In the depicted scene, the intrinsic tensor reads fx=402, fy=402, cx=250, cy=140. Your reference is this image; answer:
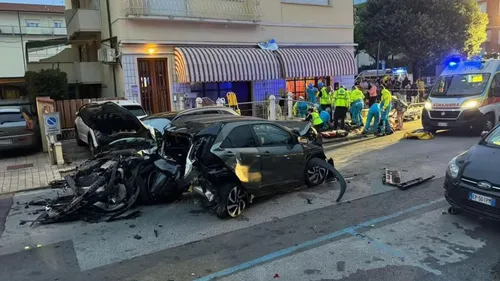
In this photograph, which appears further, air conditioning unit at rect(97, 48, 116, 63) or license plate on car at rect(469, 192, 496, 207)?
air conditioning unit at rect(97, 48, 116, 63)

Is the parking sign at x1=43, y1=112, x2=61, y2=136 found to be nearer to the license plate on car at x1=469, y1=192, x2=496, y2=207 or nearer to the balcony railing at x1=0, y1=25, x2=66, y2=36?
the license plate on car at x1=469, y1=192, x2=496, y2=207

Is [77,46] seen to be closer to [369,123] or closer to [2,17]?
[369,123]

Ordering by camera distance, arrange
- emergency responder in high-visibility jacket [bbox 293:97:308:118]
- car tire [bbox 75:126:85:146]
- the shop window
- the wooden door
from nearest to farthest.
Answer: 1. car tire [bbox 75:126:85:146]
2. the wooden door
3. emergency responder in high-visibility jacket [bbox 293:97:308:118]
4. the shop window

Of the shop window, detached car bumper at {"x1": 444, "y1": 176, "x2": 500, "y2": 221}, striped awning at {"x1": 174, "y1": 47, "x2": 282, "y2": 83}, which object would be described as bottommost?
detached car bumper at {"x1": 444, "y1": 176, "x2": 500, "y2": 221}

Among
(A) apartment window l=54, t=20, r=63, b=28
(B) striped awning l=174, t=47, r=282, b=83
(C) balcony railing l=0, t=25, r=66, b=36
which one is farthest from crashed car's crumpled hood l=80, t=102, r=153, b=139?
(A) apartment window l=54, t=20, r=63, b=28

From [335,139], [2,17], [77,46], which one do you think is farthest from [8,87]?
[335,139]

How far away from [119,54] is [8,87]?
22284 mm

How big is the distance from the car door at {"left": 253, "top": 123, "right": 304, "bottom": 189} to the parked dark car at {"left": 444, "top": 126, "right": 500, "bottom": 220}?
102 inches

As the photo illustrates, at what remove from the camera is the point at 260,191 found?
6.88 m

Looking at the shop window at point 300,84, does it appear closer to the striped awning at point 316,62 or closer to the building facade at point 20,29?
the striped awning at point 316,62

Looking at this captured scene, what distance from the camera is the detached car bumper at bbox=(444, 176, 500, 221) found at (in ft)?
16.6

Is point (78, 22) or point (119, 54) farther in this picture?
point (78, 22)

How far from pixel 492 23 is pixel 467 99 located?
4749 cm

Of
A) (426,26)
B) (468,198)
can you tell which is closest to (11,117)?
(468,198)
